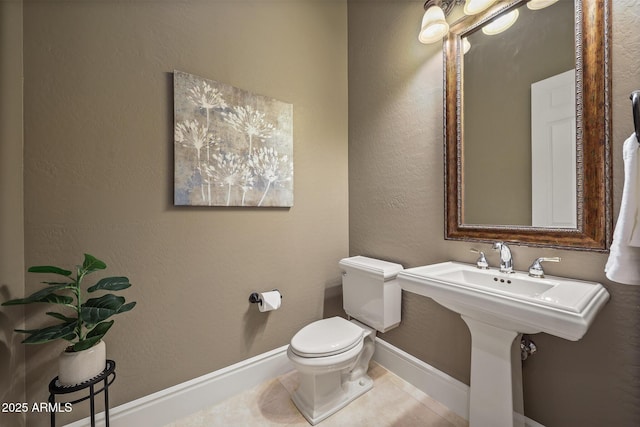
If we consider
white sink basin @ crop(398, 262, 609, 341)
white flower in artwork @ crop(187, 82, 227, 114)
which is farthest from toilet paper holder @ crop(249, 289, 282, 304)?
white flower in artwork @ crop(187, 82, 227, 114)

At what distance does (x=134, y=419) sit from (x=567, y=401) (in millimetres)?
2006

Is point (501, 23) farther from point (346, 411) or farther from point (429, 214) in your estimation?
point (346, 411)

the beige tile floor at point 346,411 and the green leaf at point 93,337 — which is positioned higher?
the green leaf at point 93,337

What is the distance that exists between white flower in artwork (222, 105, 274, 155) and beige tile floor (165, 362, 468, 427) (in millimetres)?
1512

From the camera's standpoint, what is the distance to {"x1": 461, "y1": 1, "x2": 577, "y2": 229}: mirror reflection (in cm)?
109

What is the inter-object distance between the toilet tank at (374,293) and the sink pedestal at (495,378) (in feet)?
1.76

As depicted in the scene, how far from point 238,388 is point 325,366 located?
68cm

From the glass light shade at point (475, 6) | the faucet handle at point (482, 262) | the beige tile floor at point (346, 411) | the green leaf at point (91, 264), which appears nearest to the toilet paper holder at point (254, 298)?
the beige tile floor at point (346, 411)

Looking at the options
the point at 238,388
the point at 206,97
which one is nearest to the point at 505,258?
the point at 238,388

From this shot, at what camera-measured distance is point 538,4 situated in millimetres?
1138

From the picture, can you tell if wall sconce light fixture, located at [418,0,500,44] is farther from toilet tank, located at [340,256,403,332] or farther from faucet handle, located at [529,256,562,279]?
toilet tank, located at [340,256,403,332]

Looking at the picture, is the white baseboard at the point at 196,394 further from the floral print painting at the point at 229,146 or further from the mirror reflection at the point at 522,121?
the mirror reflection at the point at 522,121

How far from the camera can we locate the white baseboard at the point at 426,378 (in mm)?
1373

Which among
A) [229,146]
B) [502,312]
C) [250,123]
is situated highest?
[250,123]
